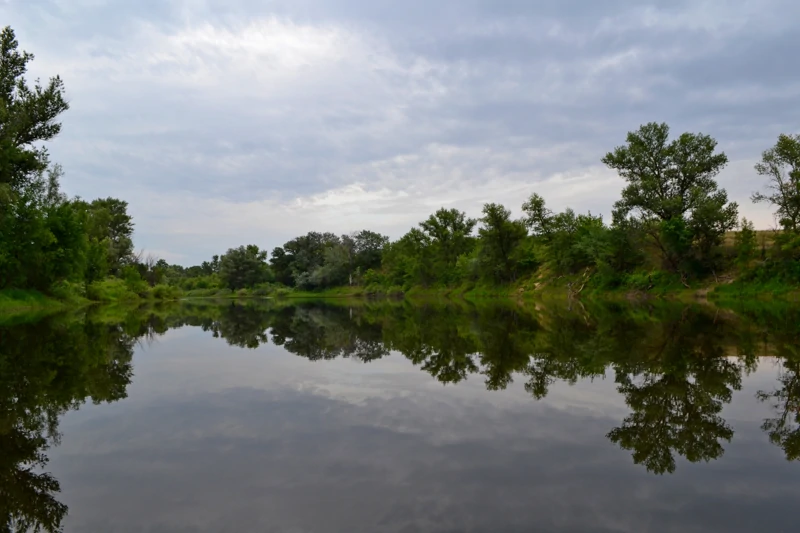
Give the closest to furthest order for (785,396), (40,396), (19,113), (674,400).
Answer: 1. (674,400)
2. (785,396)
3. (40,396)
4. (19,113)

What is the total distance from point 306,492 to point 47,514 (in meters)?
1.89

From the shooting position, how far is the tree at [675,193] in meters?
37.4

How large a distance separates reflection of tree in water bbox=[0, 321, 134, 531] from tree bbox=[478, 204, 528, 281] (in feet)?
156

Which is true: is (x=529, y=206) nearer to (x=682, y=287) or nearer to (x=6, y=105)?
(x=682, y=287)

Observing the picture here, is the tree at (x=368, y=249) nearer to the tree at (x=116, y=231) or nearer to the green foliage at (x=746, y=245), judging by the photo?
the tree at (x=116, y=231)

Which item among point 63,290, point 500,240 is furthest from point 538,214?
point 63,290

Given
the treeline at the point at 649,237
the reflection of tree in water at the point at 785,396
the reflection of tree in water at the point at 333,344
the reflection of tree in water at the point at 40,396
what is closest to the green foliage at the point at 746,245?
the treeline at the point at 649,237

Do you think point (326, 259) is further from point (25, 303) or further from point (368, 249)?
point (25, 303)

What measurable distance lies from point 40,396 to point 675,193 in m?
44.2

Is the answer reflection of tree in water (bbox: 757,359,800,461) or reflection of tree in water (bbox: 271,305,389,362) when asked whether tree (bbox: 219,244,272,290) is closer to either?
reflection of tree in water (bbox: 271,305,389,362)

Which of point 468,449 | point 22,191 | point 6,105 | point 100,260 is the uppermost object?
point 6,105

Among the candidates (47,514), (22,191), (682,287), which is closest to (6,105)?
(22,191)

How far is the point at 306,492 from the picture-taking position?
13.3 feet

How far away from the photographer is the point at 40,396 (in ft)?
24.8
